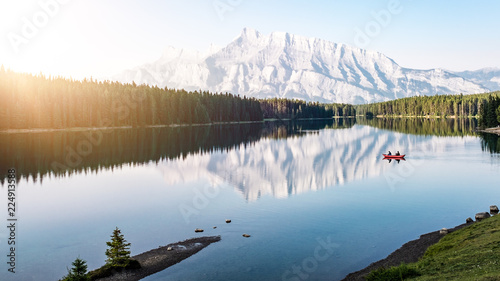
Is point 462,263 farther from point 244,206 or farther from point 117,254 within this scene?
point 244,206

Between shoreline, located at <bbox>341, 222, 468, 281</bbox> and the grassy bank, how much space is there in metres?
1.28

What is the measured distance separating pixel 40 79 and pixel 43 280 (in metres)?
184

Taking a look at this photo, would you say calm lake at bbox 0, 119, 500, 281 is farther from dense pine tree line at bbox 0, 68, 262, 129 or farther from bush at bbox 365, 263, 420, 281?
dense pine tree line at bbox 0, 68, 262, 129

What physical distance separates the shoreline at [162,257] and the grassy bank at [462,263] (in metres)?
14.7

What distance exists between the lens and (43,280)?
2447 cm

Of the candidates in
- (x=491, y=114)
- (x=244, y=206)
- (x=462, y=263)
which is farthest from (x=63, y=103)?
(x=491, y=114)

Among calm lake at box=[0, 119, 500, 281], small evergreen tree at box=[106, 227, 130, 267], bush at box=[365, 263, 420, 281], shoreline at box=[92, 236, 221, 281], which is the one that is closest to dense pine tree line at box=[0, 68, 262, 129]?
calm lake at box=[0, 119, 500, 281]

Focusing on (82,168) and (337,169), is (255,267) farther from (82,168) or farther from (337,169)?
(82,168)

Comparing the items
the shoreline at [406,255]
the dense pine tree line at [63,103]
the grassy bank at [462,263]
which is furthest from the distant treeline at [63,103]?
the grassy bank at [462,263]

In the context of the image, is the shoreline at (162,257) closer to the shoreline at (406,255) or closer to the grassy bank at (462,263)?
the shoreline at (406,255)

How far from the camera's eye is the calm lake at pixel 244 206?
2775cm

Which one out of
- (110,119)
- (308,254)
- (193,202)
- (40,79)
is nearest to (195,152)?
(193,202)

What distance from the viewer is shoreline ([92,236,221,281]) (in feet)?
81.6

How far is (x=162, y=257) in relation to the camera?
91.7 feet
